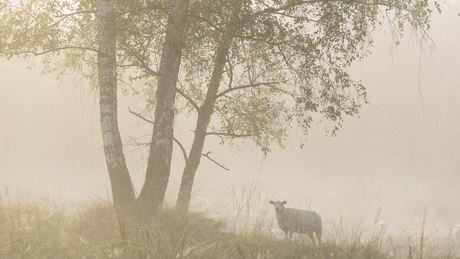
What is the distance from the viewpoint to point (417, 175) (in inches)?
1813

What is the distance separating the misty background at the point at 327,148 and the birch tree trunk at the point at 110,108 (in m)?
29.0

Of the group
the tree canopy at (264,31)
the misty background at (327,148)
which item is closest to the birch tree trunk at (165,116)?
the tree canopy at (264,31)

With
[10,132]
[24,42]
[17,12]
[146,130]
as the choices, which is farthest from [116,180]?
[10,132]

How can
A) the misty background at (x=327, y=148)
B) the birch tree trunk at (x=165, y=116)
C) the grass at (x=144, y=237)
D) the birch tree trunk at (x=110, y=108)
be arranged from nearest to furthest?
the grass at (x=144, y=237)
the birch tree trunk at (x=165, y=116)
the birch tree trunk at (x=110, y=108)
the misty background at (x=327, y=148)

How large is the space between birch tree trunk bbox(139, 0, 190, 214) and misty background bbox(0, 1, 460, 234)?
29.4 m

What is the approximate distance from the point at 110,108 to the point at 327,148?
45.5 meters

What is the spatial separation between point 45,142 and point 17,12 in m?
41.0

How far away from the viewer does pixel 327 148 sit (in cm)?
5028

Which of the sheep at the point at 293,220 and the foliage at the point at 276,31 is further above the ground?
the foliage at the point at 276,31

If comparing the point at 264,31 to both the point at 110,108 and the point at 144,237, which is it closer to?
the point at 110,108

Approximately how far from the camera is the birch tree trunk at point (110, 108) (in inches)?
303

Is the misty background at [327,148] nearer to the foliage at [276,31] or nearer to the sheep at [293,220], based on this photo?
the sheep at [293,220]

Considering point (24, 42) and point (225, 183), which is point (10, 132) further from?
point (24, 42)

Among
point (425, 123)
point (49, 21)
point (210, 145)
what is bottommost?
point (49, 21)
